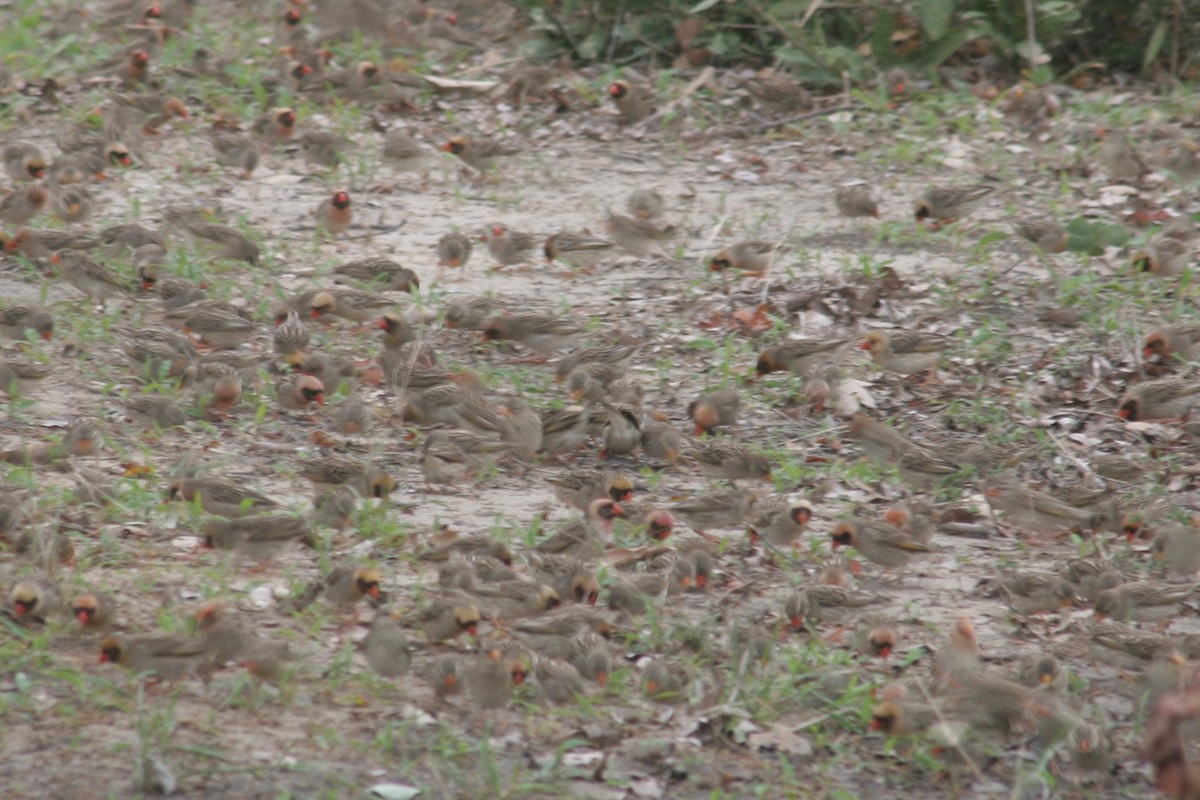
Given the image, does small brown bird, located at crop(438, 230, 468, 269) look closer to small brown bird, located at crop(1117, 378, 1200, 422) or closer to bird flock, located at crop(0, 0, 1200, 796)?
bird flock, located at crop(0, 0, 1200, 796)

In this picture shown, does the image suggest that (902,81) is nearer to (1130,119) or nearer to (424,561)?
(1130,119)

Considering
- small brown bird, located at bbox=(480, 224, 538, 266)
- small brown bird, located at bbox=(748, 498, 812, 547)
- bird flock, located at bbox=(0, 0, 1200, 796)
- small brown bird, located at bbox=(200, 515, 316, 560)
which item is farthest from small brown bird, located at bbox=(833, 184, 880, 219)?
small brown bird, located at bbox=(200, 515, 316, 560)

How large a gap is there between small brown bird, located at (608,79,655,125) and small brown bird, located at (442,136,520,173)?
1176 mm

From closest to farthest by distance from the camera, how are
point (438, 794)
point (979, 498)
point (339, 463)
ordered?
point (438, 794)
point (339, 463)
point (979, 498)

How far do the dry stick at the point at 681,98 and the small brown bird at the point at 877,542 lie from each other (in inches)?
255

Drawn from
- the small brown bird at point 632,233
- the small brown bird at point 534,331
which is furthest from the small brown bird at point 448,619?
the small brown bird at point 632,233

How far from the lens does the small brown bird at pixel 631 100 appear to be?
1290 cm

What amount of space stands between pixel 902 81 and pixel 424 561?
7641mm

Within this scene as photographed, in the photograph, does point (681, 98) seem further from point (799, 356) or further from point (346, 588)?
point (346, 588)

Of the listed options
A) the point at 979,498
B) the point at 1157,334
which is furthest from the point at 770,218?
the point at 979,498

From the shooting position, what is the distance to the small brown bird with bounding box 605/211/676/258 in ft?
35.4

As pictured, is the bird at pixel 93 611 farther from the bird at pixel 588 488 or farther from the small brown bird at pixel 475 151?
the small brown bird at pixel 475 151

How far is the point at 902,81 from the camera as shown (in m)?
13.2

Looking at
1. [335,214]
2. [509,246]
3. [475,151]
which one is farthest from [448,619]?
[475,151]
